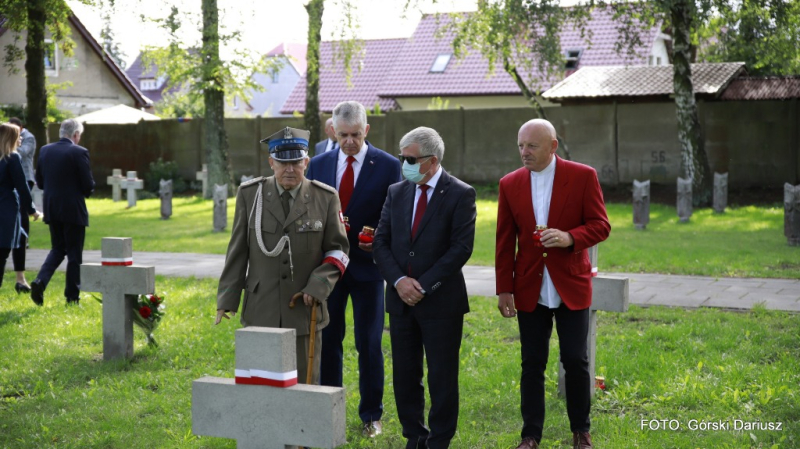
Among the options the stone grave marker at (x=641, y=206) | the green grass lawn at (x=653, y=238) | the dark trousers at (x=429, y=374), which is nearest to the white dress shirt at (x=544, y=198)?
the dark trousers at (x=429, y=374)

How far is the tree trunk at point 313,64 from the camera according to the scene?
2233cm

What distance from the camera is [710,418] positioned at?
5.70 metres

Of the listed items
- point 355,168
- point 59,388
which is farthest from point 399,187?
point 59,388

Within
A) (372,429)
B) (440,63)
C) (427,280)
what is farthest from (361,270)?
(440,63)

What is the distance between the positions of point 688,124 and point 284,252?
680 inches

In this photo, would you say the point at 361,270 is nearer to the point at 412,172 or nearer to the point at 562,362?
the point at 412,172

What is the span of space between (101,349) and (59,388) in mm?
1359

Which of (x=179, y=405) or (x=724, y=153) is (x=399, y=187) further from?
(x=724, y=153)

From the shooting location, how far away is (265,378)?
3834mm

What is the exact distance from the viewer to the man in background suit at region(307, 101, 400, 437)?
18.7 feet

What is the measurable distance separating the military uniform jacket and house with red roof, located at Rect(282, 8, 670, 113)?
30.2 meters

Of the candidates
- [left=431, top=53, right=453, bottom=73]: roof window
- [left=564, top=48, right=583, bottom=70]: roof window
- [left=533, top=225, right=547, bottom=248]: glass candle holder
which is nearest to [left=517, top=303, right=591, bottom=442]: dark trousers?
[left=533, top=225, right=547, bottom=248]: glass candle holder

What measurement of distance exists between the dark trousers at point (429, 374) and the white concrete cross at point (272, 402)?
51.9 inches

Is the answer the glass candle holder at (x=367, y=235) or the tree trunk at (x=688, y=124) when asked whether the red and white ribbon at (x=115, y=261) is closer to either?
the glass candle holder at (x=367, y=235)
